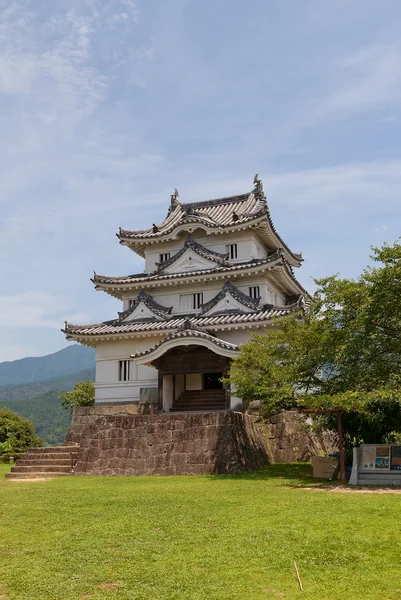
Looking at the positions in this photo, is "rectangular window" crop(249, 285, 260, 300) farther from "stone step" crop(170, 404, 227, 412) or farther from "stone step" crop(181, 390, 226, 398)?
"stone step" crop(170, 404, 227, 412)

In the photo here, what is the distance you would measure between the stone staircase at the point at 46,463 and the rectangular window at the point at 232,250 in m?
13.4

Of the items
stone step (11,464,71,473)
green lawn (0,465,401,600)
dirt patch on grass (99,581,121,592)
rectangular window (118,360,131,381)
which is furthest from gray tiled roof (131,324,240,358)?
dirt patch on grass (99,581,121,592)

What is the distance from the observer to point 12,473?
68.3 feet

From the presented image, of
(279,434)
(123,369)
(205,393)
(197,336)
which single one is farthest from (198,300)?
(279,434)

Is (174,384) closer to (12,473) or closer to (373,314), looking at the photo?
(12,473)

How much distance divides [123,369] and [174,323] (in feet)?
12.9

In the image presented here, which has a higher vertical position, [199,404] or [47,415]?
[199,404]

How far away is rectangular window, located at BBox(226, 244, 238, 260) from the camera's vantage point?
101 feet

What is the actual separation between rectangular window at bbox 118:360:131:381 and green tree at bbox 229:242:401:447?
1233 centimetres

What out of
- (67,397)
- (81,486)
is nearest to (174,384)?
(81,486)

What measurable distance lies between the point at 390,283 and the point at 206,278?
1500 centimetres

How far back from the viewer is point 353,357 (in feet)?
55.6

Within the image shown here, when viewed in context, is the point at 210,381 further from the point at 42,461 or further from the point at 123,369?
the point at 42,461

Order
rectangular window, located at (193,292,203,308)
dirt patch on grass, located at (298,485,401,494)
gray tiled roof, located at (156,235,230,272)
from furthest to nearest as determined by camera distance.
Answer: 1. rectangular window, located at (193,292,203,308)
2. gray tiled roof, located at (156,235,230,272)
3. dirt patch on grass, located at (298,485,401,494)
